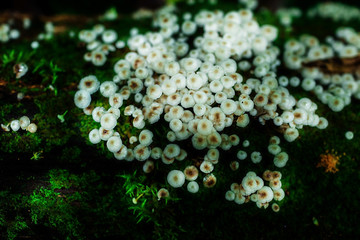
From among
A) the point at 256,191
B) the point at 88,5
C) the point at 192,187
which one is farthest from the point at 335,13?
the point at 88,5

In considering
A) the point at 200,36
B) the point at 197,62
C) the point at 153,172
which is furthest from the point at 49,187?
the point at 200,36

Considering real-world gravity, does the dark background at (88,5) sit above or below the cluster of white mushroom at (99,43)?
below

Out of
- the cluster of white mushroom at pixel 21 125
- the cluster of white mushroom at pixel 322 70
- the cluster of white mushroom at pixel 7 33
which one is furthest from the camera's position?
the cluster of white mushroom at pixel 7 33

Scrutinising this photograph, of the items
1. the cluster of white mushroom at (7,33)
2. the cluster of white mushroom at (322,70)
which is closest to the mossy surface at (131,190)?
the cluster of white mushroom at (322,70)

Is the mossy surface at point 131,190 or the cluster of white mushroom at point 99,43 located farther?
the cluster of white mushroom at point 99,43

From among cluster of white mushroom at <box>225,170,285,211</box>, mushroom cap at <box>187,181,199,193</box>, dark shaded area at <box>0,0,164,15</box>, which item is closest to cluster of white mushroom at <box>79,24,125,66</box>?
mushroom cap at <box>187,181,199,193</box>

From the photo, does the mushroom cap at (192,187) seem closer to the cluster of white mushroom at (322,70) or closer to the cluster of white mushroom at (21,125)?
the cluster of white mushroom at (21,125)

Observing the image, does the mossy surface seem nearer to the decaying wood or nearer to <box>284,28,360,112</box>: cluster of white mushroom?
<box>284,28,360,112</box>: cluster of white mushroom

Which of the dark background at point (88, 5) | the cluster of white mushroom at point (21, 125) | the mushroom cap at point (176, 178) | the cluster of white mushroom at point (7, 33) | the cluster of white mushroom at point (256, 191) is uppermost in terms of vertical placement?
the cluster of white mushroom at point (7, 33)

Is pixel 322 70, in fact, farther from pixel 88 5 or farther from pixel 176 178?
pixel 88 5
